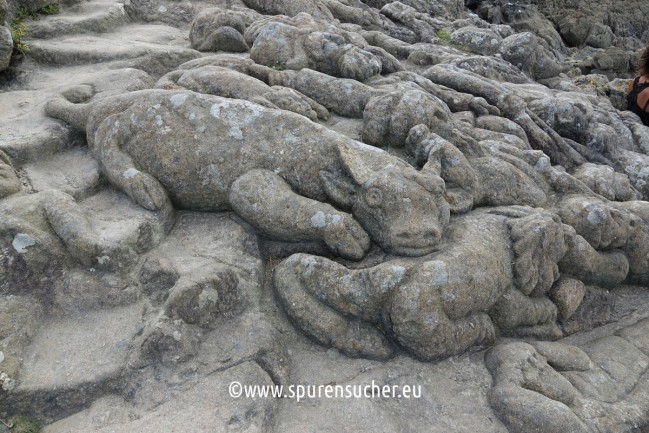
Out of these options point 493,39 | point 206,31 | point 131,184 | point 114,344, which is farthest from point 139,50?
point 493,39

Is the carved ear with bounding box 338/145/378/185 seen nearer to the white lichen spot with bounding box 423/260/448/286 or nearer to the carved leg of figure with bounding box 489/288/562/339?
the white lichen spot with bounding box 423/260/448/286

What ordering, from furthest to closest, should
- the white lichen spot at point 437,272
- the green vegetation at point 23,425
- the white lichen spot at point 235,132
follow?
the white lichen spot at point 235,132, the white lichen spot at point 437,272, the green vegetation at point 23,425

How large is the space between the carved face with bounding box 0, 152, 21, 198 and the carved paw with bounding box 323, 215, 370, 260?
13.1ft

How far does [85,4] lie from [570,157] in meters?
12.3

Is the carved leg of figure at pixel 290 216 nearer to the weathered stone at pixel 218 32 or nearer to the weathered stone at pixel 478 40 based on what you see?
the weathered stone at pixel 218 32

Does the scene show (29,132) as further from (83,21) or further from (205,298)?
(83,21)

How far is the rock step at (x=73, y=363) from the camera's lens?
480 cm

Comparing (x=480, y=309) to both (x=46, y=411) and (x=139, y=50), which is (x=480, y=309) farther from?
(x=139, y=50)

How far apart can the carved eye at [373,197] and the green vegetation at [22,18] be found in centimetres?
803

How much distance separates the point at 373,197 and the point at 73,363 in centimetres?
386

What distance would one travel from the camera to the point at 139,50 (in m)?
10.1

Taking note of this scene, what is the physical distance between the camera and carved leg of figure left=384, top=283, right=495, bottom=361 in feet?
17.6

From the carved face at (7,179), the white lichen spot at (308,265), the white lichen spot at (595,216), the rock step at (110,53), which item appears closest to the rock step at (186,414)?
the white lichen spot at (308,265)

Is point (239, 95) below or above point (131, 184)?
above
